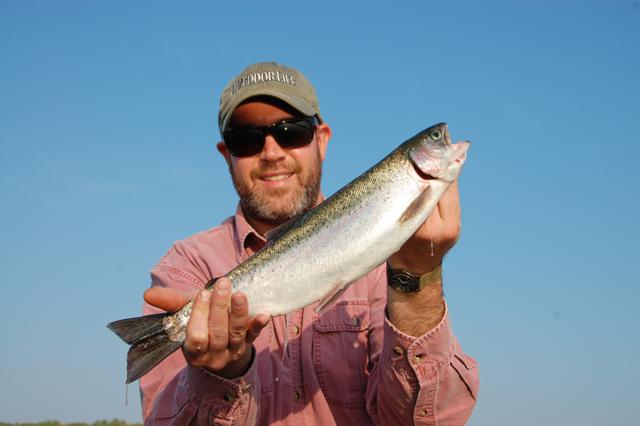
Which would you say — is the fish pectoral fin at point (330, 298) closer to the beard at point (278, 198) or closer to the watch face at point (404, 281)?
the watch face at point (404, 281)

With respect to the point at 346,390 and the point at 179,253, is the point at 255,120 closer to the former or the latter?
the point at 179,253

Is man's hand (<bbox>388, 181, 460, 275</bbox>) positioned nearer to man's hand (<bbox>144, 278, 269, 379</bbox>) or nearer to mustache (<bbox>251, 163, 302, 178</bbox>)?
man's hand (<bbox>144, 278, 269, 379</bbox>)

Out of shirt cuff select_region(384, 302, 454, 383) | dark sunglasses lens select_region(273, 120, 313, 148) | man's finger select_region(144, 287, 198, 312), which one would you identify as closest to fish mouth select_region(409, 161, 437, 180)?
shirt cuff select_region(384, 302, 454, 383)

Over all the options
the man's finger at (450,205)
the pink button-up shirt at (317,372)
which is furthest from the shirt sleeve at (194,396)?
the man's finger at (450,205)

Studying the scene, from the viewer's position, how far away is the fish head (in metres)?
4.96

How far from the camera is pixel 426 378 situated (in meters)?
5.60

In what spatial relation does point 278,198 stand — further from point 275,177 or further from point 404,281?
point 404,281

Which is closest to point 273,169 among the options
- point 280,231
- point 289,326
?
point 289,326

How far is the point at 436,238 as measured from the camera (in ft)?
16.4

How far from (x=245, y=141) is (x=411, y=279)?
262 centimetres

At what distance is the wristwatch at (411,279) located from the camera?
5254mm

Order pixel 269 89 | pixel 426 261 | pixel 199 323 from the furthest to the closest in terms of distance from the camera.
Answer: pixel 269 89 → pixel 426 261 → pixel 199 323

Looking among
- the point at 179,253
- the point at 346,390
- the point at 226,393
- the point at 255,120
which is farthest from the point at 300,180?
the point at 226,393

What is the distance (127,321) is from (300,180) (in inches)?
106
